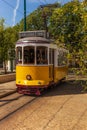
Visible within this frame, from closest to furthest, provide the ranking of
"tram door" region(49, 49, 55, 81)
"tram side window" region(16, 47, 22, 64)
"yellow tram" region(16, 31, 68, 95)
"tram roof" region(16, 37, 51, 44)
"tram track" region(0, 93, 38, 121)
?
1. "tram track" region(0, 93, 38, 121)
2. "yellow tram" region(16, 31, 68, 95)
3. "tram roof" region(16, 37, 51, 44)
4. "tram side window" region(16, 47, 22, 64)
5. "tram door" region(49, 49, 55, 81)

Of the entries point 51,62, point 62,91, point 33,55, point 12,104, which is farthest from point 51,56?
point 12,104

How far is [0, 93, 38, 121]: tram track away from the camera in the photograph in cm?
1249

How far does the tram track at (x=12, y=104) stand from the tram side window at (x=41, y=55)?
205cm

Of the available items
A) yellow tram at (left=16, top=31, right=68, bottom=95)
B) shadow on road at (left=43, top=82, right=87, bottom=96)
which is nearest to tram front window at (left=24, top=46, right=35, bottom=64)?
yellow tram at (left=16, top=31, right=68, bottom=95)

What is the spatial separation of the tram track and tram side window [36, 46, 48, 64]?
205cm

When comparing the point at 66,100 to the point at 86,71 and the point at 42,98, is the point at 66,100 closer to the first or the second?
the point at 42,98

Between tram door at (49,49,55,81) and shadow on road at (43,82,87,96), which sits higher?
tram door at (49,49,55,81)

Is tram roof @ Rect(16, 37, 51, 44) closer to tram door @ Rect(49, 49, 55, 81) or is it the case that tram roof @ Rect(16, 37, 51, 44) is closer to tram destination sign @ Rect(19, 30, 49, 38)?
tram door @ Rect(49, 49, 55, 81)

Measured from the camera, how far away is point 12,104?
1496 centimetres

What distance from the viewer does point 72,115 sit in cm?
1194

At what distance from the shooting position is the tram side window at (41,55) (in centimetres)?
1825

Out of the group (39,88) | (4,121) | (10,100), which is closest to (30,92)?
(39,88)

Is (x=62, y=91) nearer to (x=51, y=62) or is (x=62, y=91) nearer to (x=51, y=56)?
(x=51, y=62)

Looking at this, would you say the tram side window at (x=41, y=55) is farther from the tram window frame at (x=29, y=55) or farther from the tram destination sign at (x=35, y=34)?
the tram destination sign at (x=35, y=34)
